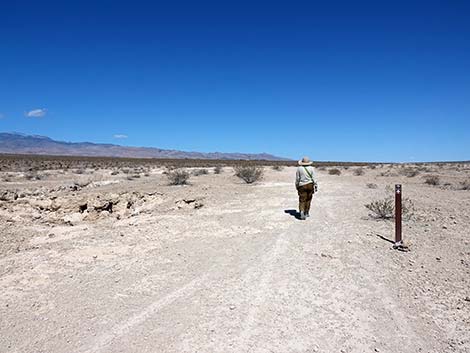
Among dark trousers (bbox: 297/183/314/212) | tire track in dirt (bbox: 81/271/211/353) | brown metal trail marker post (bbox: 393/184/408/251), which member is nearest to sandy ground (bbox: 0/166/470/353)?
tire track in dirt (bbox: 81/271/211/353)

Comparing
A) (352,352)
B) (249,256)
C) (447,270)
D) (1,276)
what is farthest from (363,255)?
(1,276)

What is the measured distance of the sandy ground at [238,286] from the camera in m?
4.46

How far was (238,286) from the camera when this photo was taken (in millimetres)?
5934

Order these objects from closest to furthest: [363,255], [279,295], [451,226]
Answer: [279,295]
[363,255]
[451,226]

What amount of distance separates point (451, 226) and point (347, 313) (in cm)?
626

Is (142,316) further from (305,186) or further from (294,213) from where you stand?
(294,213)

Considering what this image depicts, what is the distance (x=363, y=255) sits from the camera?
24.5 feet

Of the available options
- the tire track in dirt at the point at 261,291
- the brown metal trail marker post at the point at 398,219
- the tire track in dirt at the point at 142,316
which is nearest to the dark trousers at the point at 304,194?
the tire track in dirt at the point at 261,291

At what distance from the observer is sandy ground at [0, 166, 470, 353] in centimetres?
446

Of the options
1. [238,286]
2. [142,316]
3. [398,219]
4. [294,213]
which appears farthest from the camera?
[294,213]

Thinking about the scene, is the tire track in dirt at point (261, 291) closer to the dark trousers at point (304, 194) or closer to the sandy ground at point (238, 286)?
the sandy ground at point (238, 286)

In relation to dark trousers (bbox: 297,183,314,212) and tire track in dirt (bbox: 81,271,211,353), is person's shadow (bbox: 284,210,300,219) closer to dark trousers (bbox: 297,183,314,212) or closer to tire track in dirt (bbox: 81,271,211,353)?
dark trousers (bbox: 297,183,314,212)

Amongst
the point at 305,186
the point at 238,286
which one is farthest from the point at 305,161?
the point at 238,286

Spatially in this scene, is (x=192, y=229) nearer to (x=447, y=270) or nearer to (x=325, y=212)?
(x=325, y=212)
